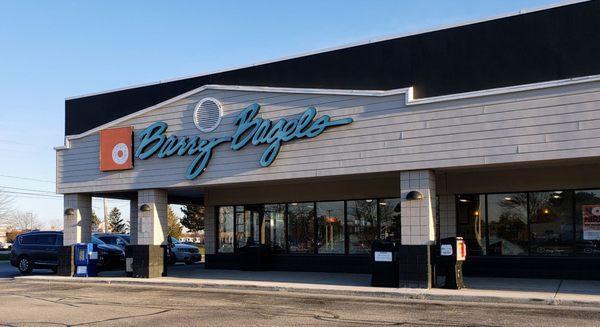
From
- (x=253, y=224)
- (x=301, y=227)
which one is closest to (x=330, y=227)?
(x=301, y=227)

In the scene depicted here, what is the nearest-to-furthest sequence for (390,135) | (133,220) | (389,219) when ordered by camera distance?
(390,135) < (389,219) < (133,220)

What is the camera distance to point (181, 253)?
31250mm

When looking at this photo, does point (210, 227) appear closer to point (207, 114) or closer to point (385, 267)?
point (207, 114)

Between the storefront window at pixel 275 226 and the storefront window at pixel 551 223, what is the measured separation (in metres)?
9.18

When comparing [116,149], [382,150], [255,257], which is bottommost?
[255,257]

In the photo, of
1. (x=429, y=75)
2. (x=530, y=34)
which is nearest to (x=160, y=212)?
(x=429, y=75)

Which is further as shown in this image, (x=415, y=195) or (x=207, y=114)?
(x=207, y=114)

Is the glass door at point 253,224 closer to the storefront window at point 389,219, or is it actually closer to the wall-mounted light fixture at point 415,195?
the storefront window at point 389,219

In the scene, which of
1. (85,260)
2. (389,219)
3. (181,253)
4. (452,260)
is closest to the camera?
(452,260)

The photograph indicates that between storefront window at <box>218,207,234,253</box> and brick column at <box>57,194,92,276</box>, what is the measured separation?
510 centimetres

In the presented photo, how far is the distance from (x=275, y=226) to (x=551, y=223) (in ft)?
33.0

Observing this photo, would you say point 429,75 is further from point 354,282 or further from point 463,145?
point 354,282

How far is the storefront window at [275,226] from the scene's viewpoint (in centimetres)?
2408

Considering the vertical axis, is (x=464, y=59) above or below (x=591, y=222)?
above
